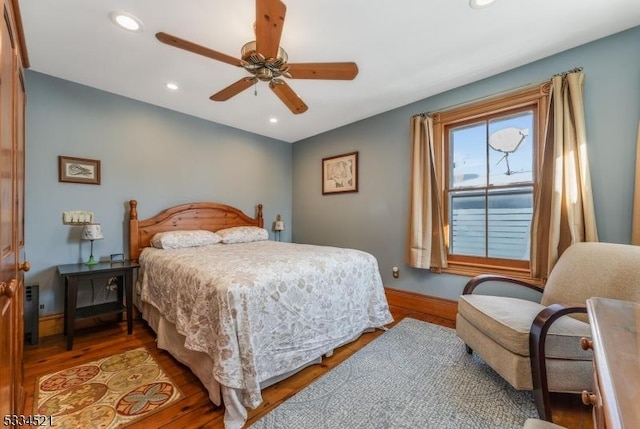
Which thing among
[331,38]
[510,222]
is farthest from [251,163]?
[510,222]

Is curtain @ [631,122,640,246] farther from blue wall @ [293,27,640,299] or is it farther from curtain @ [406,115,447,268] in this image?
curtain @ [406,115,447,268]

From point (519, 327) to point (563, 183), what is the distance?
4.50 feet

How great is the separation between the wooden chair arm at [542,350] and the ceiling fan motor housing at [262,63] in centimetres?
215

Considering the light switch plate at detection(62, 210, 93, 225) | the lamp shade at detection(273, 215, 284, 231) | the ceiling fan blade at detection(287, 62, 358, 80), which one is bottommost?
the lamp shade at detection(273, 215, 284, 231)

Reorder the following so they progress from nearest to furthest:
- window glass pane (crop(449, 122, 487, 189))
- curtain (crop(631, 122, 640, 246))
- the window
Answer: curtain (crop(631, 122, 640, 246)), the window, window glass pane (crop(449, 122, 487, 189))

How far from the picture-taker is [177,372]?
77.3 inches

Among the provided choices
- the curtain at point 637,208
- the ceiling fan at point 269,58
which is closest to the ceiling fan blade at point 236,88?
the ceiling fan at point 269,58

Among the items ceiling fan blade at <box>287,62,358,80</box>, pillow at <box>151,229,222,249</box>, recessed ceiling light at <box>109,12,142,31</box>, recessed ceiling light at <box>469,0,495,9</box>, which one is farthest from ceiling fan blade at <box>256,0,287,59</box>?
pillow at <box>151,229,222,249</box>

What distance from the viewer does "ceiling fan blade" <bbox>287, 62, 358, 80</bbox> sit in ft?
5.85

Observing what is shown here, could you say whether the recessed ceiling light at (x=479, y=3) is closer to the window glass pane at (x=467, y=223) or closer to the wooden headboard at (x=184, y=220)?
the window glass pane at (x=467, y=223)

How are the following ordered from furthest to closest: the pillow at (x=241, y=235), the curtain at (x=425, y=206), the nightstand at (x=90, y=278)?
the pillow at (x=241, y=235) → the curtain at (x=425, y=206) → the nightstand at (x=90, y=278)

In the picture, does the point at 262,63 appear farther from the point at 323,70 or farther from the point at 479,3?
the point at 479,3

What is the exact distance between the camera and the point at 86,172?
278cm

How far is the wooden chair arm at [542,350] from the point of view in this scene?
141cm
